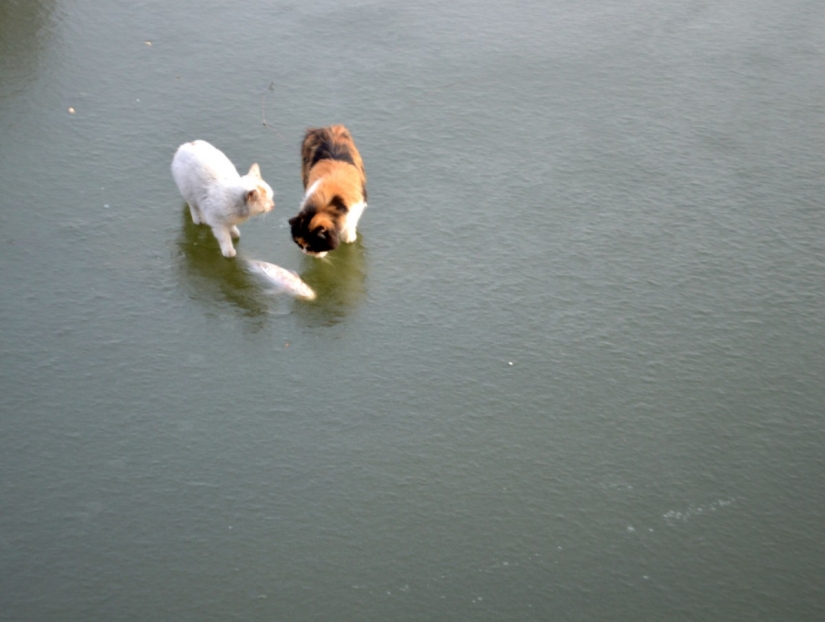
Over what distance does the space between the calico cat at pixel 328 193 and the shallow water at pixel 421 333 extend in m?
0.24

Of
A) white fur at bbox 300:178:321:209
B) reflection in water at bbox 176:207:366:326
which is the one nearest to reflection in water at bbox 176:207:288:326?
reflection in water at bbox 176:207:366:326

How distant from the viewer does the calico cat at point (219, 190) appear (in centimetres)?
386

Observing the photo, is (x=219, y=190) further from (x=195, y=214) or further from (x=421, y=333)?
(x=421, y=333)

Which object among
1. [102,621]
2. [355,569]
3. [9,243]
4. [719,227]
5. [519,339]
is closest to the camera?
[102,621]

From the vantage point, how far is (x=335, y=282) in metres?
4.04

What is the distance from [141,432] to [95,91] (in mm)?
2649

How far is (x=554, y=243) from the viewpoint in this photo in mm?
4242

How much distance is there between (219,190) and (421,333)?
3.46 ft

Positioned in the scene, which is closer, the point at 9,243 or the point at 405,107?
the point at 9,243

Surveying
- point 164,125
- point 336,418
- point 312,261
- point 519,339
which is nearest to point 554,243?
point 519,339

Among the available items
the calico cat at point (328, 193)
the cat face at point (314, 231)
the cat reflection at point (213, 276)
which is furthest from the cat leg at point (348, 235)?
the cat reflection at point (213, 276)

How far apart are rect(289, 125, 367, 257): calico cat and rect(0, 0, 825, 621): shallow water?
0.78 ft

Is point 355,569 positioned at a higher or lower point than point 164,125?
lower

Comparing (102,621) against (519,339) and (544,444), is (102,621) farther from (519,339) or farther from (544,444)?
(519,339)
